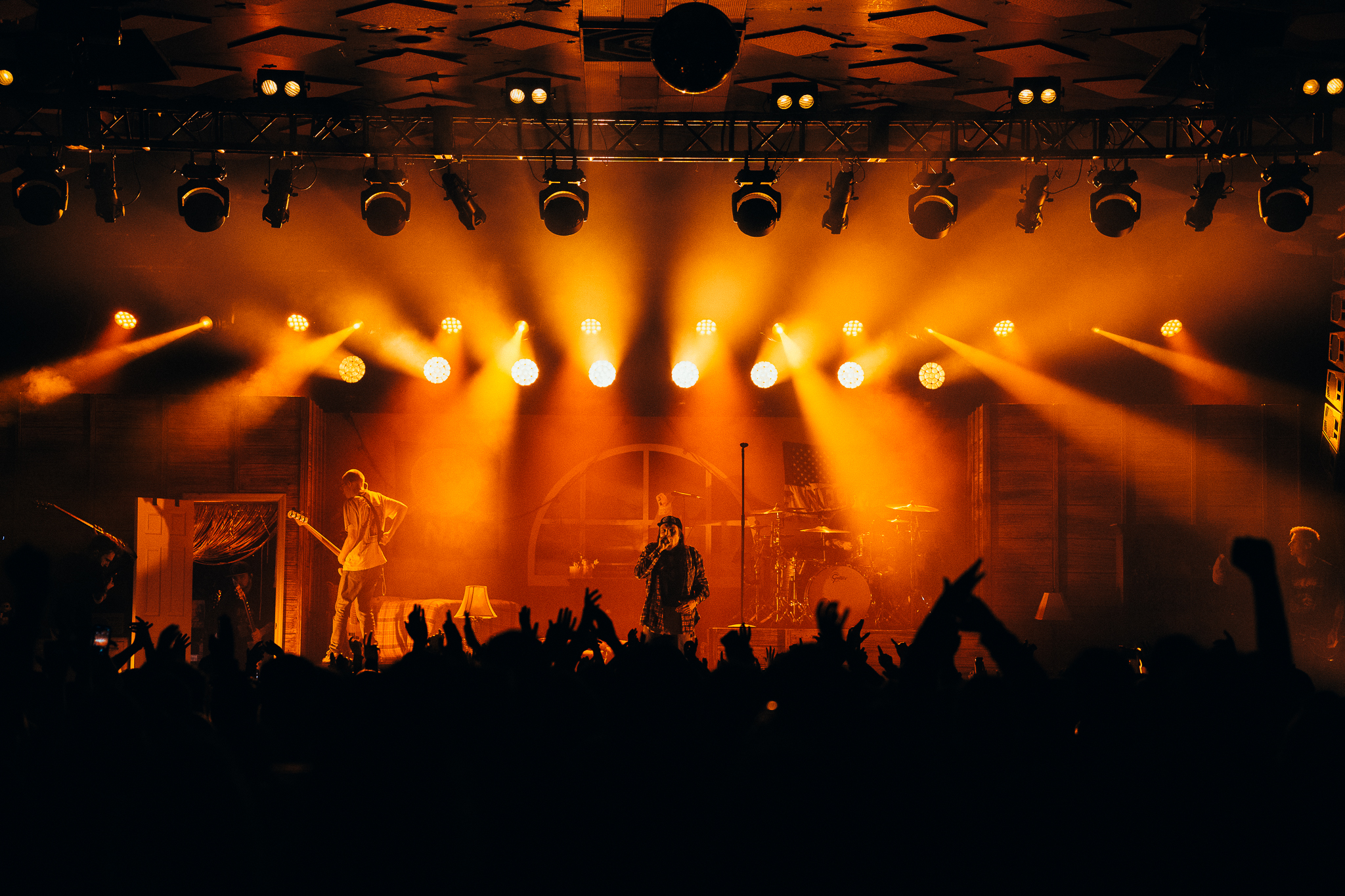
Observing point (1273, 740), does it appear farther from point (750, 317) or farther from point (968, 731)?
point (750, 317)

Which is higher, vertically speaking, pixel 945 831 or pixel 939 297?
pixel 939 297

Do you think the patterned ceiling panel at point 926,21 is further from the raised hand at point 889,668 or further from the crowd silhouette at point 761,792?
the crowd silhouette at point 761,792

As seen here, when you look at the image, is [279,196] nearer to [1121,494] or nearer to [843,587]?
[843,587]

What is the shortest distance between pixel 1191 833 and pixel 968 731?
316 millimetres

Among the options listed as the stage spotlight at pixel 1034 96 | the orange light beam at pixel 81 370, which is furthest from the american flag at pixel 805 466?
the orange light beam at pixel 81 370

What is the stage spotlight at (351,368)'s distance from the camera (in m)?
10.1

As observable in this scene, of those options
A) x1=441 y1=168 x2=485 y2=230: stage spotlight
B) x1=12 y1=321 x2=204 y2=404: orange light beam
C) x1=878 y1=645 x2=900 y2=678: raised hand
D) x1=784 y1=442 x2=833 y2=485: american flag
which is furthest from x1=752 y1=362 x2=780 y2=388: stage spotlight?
x1=878 y1=645 x2=900 y2=678: raised hand

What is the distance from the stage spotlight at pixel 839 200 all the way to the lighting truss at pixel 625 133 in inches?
8.2

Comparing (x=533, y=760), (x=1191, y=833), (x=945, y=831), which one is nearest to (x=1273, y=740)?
(x=1191, y=833)

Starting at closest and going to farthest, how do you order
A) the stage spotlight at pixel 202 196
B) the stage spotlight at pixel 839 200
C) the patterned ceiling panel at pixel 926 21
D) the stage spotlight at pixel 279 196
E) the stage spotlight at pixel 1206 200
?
1. the patterned ceiling panel at pixel 926 21
2. the stage spotlight at pixel 202 196
3. the stage spotlight at pixel 1206 200
4. the stage spotlight at pixel 279 196
5. the stage spotlight at pixel 839 200

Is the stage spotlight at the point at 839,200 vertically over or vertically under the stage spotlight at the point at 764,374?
over

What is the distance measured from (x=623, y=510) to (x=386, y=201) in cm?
494

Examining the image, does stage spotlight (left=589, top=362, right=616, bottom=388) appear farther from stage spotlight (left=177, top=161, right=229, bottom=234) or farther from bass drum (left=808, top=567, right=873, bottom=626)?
stage spotlight (left=177, top=161, right=229, bottom=234)

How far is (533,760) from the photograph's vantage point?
5.28 feet
